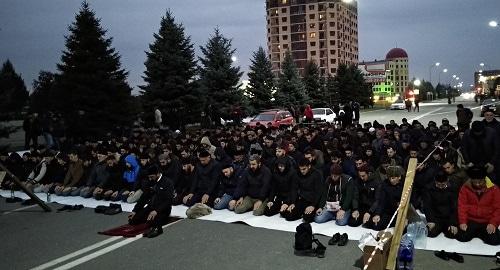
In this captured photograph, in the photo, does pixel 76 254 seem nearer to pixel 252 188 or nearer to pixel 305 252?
pixel 305 252

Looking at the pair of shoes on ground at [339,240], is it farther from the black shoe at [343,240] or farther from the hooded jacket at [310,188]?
the hooded jacket at [310,188]

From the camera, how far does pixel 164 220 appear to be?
9.23m

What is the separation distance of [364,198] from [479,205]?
2175mm

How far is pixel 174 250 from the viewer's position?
25.2ft

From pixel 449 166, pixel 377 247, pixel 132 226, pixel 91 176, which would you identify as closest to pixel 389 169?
pixel 449 166

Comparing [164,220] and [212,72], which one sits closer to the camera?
[164,220]

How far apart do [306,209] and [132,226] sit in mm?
3540

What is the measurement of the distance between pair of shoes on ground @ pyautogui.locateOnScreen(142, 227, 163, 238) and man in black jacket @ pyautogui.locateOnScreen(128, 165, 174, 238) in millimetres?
106

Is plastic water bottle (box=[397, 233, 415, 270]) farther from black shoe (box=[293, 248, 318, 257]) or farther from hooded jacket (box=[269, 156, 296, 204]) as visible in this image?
hooded jacket (box=[269, 156, 296, 204])

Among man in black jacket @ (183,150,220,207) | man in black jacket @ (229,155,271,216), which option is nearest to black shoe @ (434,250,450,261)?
man in black jacket @ (229,155,271,216)

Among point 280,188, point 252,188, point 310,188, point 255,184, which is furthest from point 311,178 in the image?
point 252,188

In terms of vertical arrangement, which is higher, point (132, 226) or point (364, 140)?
point (364, 140)

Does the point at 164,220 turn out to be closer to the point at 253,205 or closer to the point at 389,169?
the point at 253,205

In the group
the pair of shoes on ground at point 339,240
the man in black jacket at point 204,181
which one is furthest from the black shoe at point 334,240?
the man in black jacket at point 204,181
